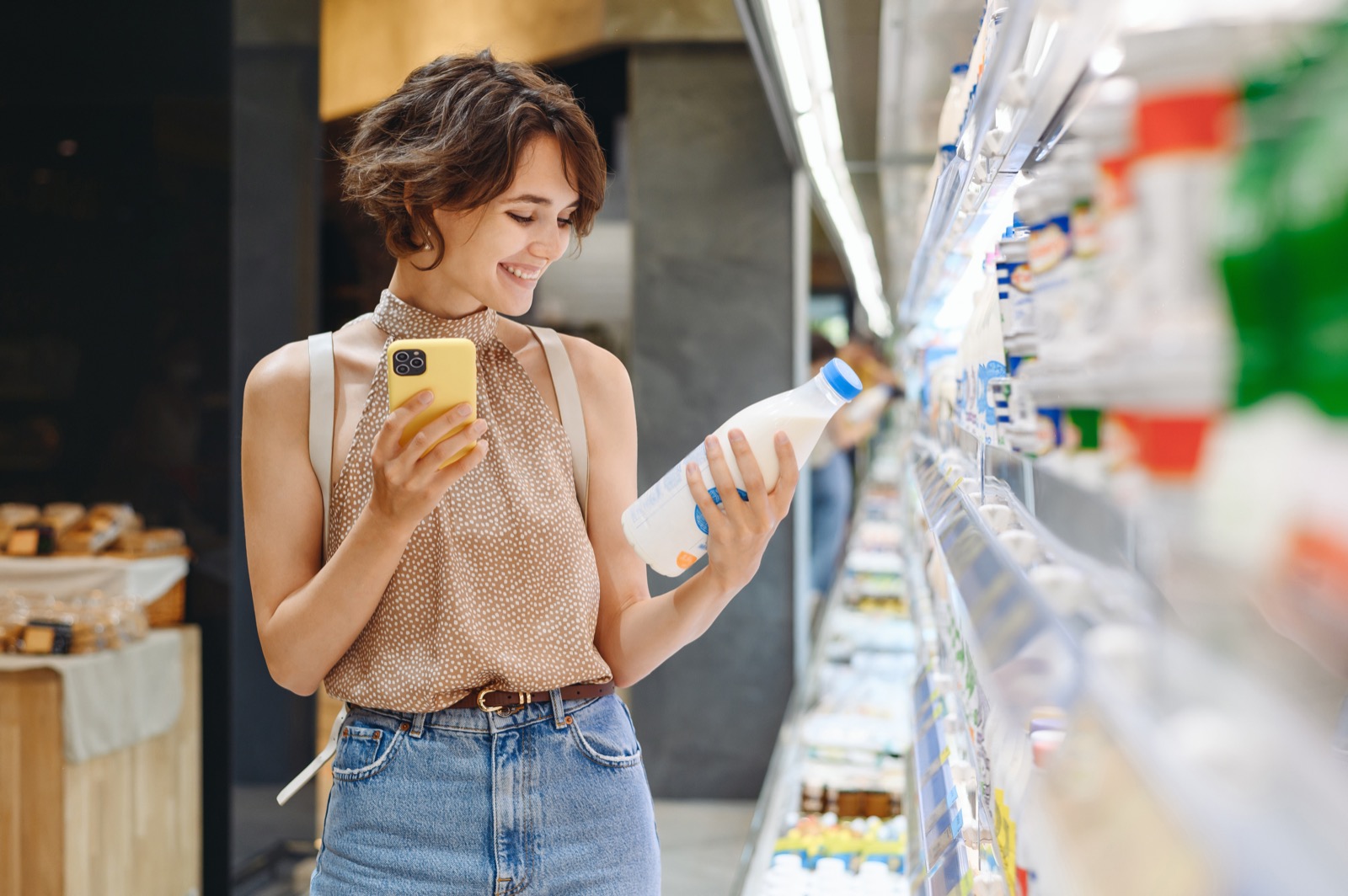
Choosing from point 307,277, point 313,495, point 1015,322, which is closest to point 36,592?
point 307,277

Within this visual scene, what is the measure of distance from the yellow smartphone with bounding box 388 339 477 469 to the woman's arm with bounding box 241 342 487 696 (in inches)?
1.8

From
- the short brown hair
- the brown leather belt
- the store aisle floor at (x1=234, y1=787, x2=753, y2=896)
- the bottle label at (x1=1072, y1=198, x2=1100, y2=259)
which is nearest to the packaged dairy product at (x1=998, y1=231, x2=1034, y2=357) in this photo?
the bottle label at (x1=1072, y1=198, x2=1100, y2=259)

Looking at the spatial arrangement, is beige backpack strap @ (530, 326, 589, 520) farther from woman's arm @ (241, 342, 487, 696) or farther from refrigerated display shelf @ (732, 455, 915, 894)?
refrigerated display shelf @ (732, 455, 915, 894)

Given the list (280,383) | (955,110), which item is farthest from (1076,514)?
(955,110)

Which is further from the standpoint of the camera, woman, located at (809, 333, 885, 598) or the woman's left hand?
woman, located at (809, 333, 885, 598)

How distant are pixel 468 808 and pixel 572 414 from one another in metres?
0.43

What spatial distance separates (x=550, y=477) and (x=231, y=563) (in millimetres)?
2101

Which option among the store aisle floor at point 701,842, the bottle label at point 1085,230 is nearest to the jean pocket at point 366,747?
the bottle label at point 1085,230

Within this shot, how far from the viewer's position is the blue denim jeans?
1077 millimetres

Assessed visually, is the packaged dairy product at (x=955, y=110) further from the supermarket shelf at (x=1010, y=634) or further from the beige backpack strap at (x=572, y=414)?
the supermarket shelf at (x=1010, y=634)

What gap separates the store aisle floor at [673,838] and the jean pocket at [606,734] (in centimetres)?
150

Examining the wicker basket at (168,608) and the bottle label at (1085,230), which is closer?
the bottle label at (1085,230)

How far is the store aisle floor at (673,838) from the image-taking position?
299 centimetres

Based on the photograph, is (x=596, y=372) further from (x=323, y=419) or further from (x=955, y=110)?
(x=955, y=110)
